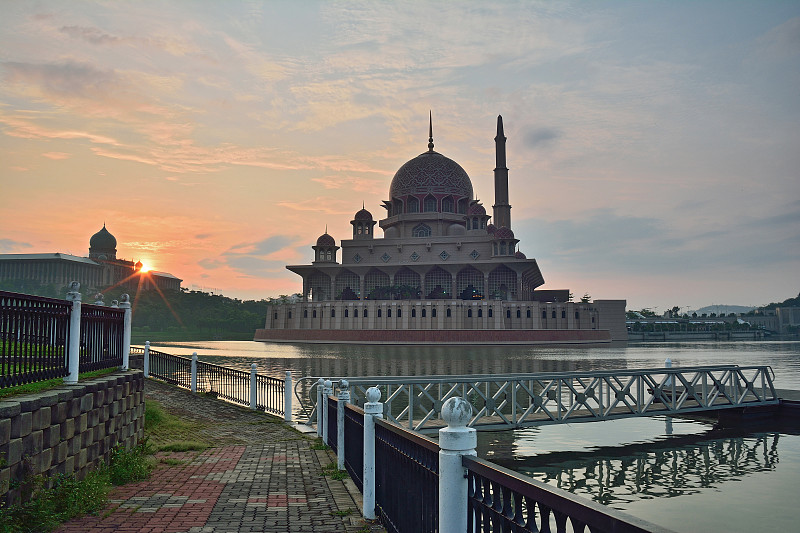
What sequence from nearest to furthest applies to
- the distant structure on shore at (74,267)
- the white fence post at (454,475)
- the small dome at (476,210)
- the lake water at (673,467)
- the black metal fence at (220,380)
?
the white fence post at (454,475), the lake water at (673,467), the black metal fence at (220,380), the small dome at (476,210), the distant structure on shore at (74,267)

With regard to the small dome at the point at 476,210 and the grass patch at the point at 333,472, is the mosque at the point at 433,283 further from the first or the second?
the grass patch at the point at 333,472

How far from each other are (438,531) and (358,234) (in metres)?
89.1

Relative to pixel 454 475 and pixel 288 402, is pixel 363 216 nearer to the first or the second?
pixel 288 402

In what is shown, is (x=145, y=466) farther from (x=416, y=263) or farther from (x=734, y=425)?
(x=416, y=263)

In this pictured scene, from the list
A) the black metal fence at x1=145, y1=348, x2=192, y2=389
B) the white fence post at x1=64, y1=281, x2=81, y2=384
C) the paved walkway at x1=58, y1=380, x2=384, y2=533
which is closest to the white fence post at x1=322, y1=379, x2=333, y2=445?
the paved walkway at x1=58, y1=380, x2=384, y2=533

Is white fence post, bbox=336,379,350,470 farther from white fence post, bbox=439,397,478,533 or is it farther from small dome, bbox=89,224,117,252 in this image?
small dome, bbox=89,224,117,252

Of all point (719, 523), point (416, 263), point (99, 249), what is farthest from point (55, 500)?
point (99, 249)

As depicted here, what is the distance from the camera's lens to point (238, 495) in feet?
28.3

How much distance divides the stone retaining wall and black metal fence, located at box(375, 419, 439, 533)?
3739 millimetres

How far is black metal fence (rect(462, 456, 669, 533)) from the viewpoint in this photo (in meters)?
3.07

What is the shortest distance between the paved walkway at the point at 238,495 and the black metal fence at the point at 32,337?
6.17ft

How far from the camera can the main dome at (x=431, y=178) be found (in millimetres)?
Result: 92688

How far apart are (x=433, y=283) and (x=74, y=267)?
10308 cm

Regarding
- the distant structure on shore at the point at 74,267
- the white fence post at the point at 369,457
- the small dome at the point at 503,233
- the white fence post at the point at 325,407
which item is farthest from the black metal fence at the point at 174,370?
the distant structure on shore at the point at 74,267
